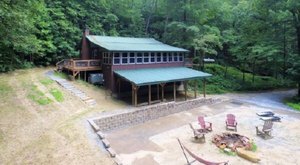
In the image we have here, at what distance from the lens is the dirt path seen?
9.22 m

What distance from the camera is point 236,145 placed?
11.2 m

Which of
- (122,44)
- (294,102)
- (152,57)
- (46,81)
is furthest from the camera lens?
(294,102)

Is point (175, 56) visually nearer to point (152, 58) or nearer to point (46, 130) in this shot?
point (152, 58)

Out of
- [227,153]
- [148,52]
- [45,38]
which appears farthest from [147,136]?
[45,38]

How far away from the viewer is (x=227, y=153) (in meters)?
10.5

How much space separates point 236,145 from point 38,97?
12449mm

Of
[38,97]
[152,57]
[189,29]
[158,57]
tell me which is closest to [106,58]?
[152,57]

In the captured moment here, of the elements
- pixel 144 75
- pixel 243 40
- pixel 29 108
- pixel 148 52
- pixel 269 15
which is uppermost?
pixel 269 15

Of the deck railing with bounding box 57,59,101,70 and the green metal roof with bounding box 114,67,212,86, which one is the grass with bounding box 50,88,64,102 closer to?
the deck railing with bounding box 57,59,101,70

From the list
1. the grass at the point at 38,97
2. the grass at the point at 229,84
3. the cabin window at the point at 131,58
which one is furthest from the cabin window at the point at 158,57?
the grass at the point at 38,97

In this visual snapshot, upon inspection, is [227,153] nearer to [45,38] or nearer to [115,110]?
[115,110]

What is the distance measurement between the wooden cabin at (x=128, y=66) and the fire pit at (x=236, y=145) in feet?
22.8

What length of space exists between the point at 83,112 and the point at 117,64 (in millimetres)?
5994

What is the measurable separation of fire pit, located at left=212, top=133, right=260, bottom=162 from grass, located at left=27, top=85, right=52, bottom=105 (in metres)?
10.6
